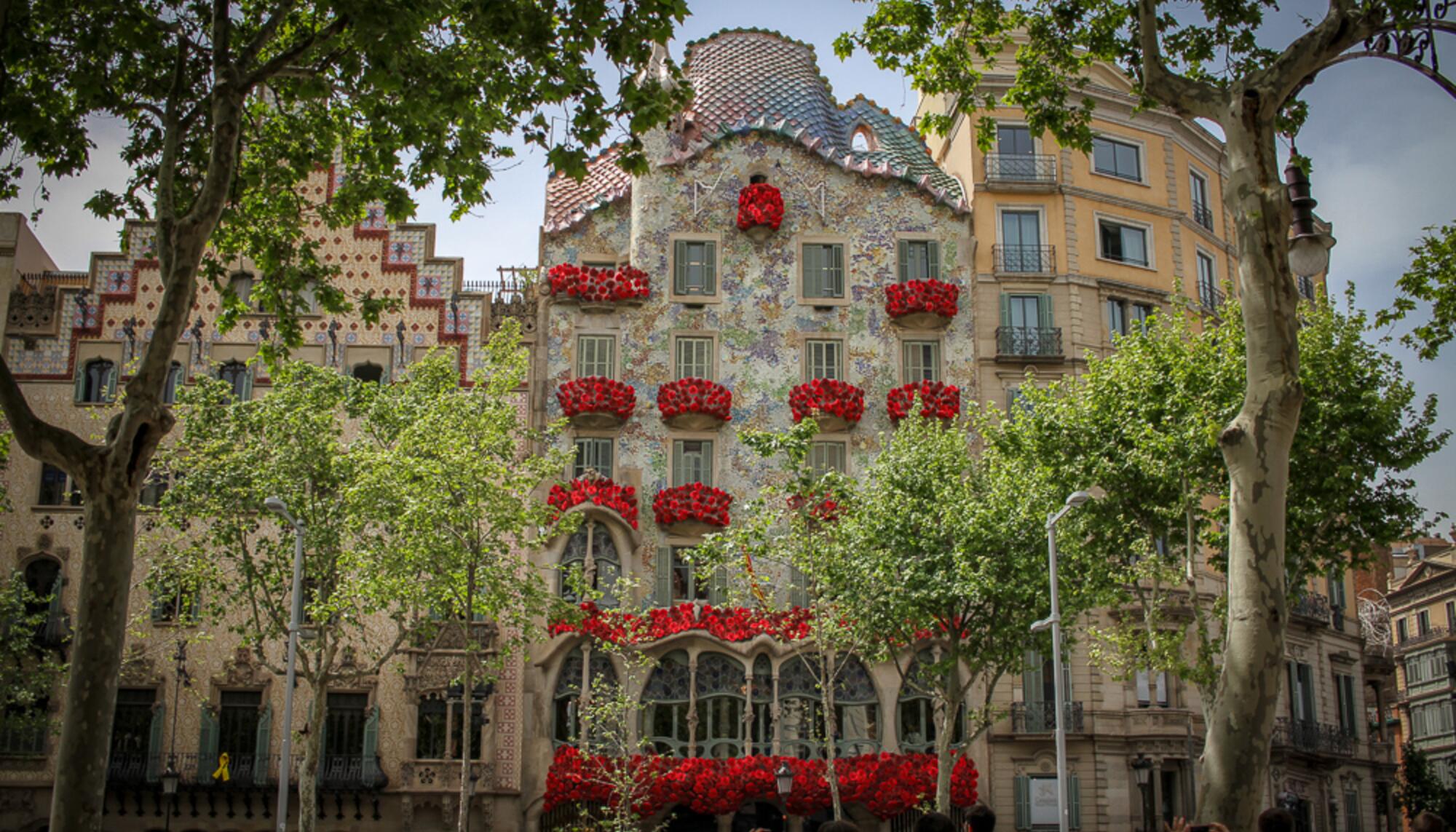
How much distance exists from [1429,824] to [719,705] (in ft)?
88.2

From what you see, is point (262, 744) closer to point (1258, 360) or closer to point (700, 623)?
point (700, 623)

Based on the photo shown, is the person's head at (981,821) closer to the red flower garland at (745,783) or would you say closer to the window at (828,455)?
the red flower garland at (745,783)

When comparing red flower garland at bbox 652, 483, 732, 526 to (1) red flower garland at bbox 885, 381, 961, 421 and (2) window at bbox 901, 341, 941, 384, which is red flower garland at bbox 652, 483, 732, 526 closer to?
(1) red flower garland at bbox 885, 381, 961, 421

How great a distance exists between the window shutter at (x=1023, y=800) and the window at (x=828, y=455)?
886 centimetres

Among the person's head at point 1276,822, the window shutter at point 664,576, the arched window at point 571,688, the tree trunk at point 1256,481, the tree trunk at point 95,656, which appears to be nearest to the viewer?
the person's head at point 1276,822

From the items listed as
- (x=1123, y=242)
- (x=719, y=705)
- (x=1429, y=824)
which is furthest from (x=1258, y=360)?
(x=1123, y=242)

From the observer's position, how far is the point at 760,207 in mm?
41281

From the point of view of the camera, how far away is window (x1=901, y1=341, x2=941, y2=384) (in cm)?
4106

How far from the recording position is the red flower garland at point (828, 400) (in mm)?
39688

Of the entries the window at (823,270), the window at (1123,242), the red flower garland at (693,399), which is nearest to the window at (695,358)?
the red flower garland at (693,399)

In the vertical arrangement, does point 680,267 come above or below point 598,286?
above

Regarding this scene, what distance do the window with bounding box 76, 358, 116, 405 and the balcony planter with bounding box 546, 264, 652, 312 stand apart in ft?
38.2

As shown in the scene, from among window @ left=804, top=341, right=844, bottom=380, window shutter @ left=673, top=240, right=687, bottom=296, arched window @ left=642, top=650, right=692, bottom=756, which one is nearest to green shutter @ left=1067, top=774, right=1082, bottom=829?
arched window @ left=642, top=650, right=692, bottom=756

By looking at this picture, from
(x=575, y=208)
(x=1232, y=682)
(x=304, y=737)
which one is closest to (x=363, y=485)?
(x=304, y=737)
